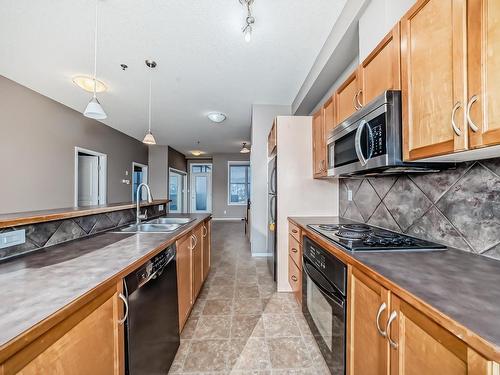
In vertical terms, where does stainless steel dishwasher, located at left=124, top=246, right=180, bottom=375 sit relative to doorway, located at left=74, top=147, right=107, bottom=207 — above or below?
below

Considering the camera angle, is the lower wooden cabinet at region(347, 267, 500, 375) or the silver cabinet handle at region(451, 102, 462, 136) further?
the silver cabinet handle at region(451, 102, 462, 136)

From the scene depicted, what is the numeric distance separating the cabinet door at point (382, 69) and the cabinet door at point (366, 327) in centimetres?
101

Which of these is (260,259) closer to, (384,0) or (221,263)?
(221,263)

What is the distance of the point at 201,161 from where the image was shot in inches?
368

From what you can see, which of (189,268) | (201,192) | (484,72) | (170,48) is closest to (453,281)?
(484,72)

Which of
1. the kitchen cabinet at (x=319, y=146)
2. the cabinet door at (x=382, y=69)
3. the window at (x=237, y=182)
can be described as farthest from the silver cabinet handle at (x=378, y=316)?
the window at (x=237, y=182)

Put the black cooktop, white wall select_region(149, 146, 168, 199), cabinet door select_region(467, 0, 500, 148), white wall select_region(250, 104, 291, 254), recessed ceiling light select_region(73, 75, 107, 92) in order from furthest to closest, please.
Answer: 1. white wall select_region(149, 146, 168, 199)
2. white wall select_region(250, 104, 291, 254)
3. recessed ceiling light select_region(73, 75, 107, 92)
4. the black cooktop
5. cabinet door select_region(467, 0, 500, 148)

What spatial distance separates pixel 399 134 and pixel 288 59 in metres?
1.78

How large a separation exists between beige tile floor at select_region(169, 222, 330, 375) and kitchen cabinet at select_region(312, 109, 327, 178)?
1.43 meters

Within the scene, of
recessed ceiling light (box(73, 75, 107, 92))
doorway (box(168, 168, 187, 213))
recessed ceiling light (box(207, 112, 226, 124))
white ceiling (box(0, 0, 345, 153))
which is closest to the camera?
white ceiling (box(0, 0, 345, 153))

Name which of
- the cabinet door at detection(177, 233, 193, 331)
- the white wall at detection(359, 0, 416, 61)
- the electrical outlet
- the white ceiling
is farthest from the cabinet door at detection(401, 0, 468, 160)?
the cabinet door at detection(177, 233, 193, 331)

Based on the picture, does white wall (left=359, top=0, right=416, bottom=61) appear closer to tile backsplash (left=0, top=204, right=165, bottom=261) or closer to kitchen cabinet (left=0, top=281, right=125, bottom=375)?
kitchen cabinet (left=0, top=281, right=125, bottom=375)

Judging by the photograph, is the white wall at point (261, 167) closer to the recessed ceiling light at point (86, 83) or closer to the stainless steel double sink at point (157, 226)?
the stainless steel double sink at point (157, 226)

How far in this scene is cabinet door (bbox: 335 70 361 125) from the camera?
59.5 inches
